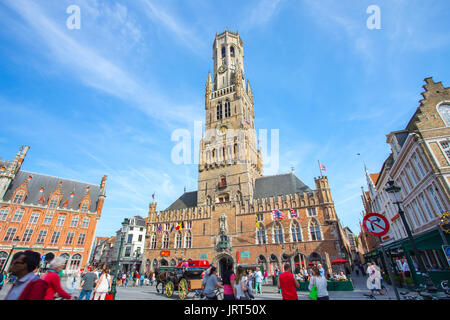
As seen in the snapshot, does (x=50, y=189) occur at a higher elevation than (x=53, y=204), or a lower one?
higher

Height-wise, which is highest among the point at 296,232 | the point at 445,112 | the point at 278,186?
the point at 278,186

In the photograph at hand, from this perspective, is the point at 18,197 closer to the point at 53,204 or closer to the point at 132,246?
the point at 53,204

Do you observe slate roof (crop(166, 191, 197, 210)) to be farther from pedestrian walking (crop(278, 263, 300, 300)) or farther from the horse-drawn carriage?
pedestrian walking (crop(278, 263, 300, 300))

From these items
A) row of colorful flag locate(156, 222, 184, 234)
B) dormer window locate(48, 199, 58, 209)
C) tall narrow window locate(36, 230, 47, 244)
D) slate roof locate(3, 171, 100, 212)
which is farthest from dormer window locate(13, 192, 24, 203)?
row of colorful flag locate(156, 222, 184, 234)

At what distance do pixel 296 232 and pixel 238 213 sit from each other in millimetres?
7805

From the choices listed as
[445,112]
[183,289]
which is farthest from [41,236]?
[445,112]

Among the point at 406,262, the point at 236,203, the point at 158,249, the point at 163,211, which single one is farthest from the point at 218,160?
the point at 406,262

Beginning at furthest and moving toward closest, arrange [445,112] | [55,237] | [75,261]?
1. [75,261]
2. [55,237]
3. [445,112]

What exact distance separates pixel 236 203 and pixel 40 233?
3149cm

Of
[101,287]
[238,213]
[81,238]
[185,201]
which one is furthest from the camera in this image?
[185,201]

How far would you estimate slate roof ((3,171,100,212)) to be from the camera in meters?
35.8

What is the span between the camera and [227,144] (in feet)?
116

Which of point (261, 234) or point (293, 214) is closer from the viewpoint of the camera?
point (293, 214)
